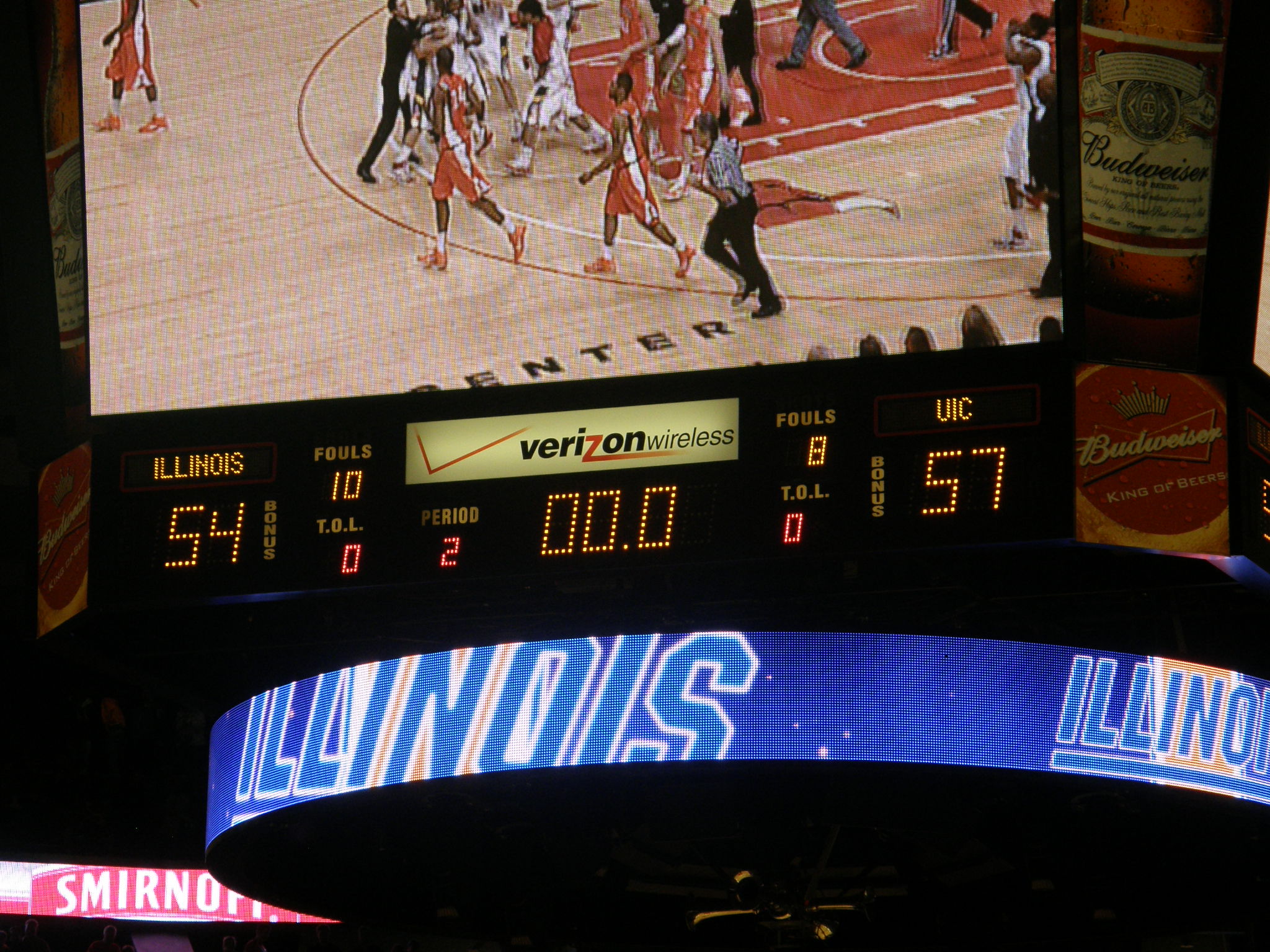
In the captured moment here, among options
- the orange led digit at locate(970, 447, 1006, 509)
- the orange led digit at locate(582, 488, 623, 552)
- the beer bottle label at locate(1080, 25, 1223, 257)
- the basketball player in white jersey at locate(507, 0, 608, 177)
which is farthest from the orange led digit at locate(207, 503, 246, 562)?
the beer bottle label at locate(1080, 25, 1223, 257)

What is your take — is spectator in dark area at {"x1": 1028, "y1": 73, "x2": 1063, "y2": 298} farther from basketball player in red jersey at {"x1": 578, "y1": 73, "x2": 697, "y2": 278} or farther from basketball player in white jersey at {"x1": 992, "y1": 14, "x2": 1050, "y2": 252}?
basketball player in red jersey at {"x1": 578, "y1": 73, "x2": 697, "y2": 278}

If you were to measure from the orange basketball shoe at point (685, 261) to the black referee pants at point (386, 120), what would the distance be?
146 cm

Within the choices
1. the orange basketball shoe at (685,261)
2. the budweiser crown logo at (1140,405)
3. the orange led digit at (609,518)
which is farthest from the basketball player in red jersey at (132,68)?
Result: the budweiser crown logo at (1140,405)

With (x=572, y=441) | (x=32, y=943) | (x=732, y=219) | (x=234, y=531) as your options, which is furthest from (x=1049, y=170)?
(x=32, y=943)

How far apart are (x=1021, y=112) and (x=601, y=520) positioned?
2.53m

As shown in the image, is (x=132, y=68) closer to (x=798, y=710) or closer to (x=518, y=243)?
(x=518, y=243)

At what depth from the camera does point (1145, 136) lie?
7609 mm

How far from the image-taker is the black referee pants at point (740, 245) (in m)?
7.93

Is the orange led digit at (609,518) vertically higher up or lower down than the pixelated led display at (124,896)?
higher up

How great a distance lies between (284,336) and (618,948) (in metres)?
4.09

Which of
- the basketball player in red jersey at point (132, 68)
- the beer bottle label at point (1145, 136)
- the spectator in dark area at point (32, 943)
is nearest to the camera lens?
the beer bottle label at point (1145, 136)

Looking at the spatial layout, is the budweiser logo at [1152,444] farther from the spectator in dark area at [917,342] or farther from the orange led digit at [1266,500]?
the spectator in dark area at [917,342]

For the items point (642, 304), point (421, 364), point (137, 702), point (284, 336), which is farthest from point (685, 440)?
point (137, 702)

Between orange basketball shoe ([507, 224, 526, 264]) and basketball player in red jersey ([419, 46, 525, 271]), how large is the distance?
0.06 meters
